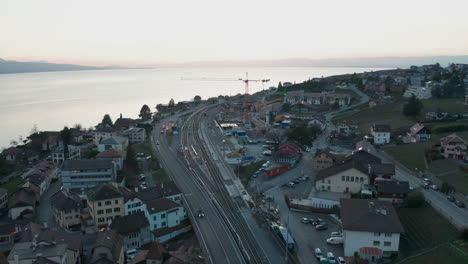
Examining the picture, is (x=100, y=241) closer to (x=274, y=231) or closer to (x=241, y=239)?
(x=241, y=239)

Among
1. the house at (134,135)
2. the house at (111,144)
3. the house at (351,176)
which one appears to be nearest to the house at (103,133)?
the house at (134,135)

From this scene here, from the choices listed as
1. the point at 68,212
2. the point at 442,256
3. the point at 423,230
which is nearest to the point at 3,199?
the point at 68,212

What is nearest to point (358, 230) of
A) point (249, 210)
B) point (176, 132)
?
point (249, 210)

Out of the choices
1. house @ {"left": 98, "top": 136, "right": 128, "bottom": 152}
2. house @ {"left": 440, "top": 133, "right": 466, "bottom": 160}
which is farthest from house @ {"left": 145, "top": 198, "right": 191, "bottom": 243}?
house @ {"left": 440, "top": 133, "right": 466, "bottom": 160}

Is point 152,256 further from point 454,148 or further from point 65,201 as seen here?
point 454,148

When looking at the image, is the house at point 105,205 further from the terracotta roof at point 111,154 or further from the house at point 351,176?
the house at point 351,176

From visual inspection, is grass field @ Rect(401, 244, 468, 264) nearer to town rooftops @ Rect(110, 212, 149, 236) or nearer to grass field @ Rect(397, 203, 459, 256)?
grass field @ Rect(397, 203, 459, 256)
